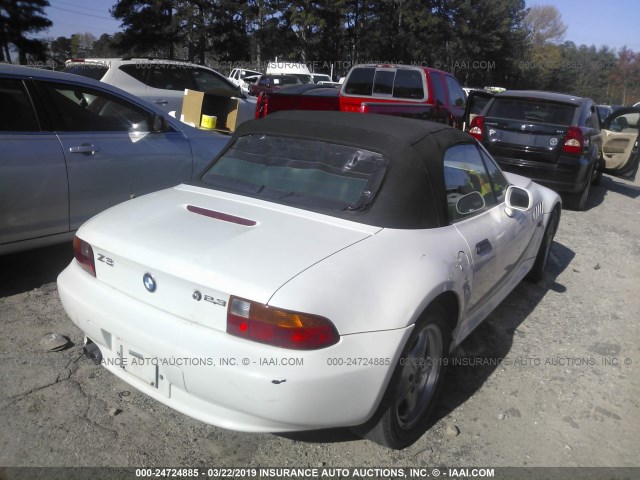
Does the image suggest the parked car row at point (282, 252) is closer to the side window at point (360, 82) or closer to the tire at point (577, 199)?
the tire at point (577, 199)

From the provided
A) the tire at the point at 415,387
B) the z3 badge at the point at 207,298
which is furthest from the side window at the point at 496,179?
the z3 badge at the point at 207,298

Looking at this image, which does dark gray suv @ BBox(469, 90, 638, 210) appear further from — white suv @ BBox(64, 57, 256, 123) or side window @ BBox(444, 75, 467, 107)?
white suv @ BBox(64, 57, 256, 123)

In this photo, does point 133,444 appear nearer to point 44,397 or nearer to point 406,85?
point 44,397

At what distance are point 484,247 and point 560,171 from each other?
527 cm

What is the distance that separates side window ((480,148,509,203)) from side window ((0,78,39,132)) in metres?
3.31

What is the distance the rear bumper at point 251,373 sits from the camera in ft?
6.75

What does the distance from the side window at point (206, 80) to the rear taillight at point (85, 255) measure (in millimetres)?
7959

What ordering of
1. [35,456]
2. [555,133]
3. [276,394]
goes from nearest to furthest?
[276,394] < [35,456] < [555,133]

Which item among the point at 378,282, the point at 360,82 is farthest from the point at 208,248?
the point at 360,82

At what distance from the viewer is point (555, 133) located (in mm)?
7672

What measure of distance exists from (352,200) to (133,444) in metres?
1.58

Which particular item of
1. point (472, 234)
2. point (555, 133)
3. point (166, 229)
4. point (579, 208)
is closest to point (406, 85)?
point (555, 133)

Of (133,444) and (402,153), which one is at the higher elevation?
(402,153)

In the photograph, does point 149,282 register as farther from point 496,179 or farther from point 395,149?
point 496,179
